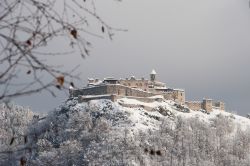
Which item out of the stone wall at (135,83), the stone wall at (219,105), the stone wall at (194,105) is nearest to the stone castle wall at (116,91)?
the stone wall at (135,83)

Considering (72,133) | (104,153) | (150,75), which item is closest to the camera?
(104,153)

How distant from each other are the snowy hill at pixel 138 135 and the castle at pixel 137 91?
1074 millimetres

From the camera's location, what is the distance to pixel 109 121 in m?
92.4

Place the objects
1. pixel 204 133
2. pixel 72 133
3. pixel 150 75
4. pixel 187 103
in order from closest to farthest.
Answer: pixel 72 133 < pixel 204 133 < pixel 187 103 < pixel 150 75

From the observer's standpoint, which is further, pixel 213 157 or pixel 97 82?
pixel 97 82

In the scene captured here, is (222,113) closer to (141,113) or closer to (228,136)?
(228,136)

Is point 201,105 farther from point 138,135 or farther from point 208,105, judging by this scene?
point 138,135

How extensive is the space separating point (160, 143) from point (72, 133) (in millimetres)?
12400

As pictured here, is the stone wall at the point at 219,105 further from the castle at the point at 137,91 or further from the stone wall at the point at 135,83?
the stone wall at the point at 135,83

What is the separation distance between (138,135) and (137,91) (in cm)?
901

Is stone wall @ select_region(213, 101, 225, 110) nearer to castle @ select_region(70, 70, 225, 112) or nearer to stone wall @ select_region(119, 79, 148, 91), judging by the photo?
castle @ select_region(70, 70, 225, 112)

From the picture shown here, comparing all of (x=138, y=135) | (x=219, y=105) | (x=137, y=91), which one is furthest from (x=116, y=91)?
(x=219, y=105)

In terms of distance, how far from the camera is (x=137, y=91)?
94562 millimetres

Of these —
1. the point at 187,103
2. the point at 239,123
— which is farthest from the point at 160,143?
the point at 239,123
